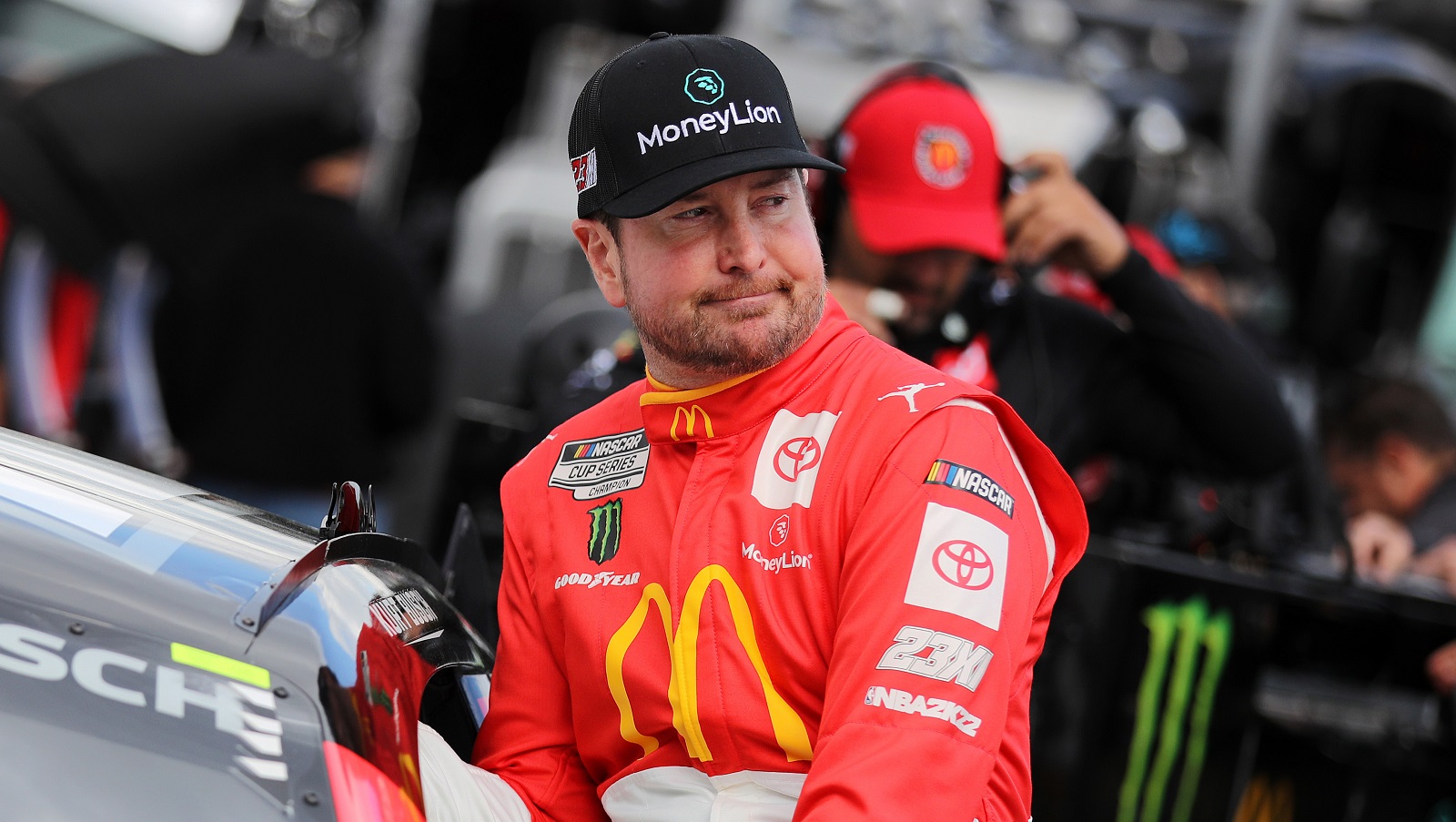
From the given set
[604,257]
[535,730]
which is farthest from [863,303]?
[535,730]

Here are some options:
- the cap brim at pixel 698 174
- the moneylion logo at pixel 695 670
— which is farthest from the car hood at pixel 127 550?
the cap brim at pixel 698 174

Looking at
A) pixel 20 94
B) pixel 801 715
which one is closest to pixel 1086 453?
pixel 801 715

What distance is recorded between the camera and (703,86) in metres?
1.93

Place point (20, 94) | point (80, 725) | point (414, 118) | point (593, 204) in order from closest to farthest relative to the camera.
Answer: point (80, 725), point (593, 204), point (20, 94), point (414, 118)

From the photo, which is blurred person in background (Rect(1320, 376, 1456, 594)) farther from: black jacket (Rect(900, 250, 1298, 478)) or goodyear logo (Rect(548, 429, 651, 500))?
goodyear logo (Rect(548, 429, 651, 500))

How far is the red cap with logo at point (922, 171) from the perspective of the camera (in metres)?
3.00

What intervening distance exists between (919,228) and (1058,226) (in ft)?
1.21

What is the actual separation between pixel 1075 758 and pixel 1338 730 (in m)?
0.57

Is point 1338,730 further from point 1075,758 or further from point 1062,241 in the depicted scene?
point 1062,241

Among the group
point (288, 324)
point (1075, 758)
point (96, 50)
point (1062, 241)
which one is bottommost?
point (1075, 758)

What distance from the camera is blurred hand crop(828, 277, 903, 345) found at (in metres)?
3.01

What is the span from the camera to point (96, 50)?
8.12 metres

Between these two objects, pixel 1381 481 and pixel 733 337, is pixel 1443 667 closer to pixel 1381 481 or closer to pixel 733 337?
pixel 1381 481

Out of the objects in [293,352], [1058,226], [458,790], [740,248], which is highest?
[1058,226]
